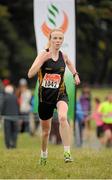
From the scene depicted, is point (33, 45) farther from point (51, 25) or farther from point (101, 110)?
point (51, 25)

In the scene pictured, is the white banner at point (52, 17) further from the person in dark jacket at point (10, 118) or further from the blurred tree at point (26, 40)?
the blurred tree at point (26, 40)

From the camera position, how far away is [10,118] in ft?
62.8

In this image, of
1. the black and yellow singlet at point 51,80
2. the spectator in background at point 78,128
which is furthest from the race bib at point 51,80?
the spectator in background at point 78,128

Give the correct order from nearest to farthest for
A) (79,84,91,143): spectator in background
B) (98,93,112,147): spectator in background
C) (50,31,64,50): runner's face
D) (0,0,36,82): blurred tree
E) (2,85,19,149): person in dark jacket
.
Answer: (50,31,64,50): runner's face, (2,85,19,149): person in dark jacket, (98,93,112,147): spectator in background, (79,84,91,143): spectator in background, (0,0,36,82): blurred tree

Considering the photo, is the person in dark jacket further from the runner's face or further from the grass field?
the runner's face

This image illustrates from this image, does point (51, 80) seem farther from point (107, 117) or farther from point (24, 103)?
point (24, 103)

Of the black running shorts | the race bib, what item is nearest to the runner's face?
the race bib

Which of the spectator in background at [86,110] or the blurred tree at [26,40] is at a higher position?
the blurred tree at [26,40]

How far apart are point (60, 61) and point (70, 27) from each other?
243 inches

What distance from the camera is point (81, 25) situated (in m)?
55.4

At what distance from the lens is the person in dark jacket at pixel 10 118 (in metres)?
19.1

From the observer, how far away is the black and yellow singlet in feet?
31.2

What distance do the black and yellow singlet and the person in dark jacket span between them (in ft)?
31.1

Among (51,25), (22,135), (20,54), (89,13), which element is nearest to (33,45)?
(20,54)
